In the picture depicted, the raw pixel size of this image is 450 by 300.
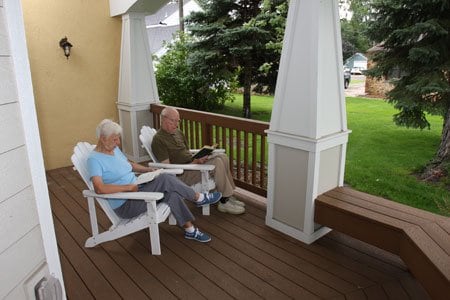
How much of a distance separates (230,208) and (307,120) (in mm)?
1168

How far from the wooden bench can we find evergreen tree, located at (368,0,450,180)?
2875 millimetres

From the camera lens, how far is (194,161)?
3195 mm

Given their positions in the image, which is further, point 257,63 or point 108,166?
point 257,63

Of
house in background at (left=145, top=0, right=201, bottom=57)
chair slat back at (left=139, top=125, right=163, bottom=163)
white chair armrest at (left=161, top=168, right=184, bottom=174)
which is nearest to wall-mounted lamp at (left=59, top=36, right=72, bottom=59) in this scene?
chair slat back at (left=139, top=125, right=163, bottom=163)

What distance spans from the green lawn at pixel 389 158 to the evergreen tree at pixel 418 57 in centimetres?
42

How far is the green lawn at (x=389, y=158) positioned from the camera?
4.43 metres

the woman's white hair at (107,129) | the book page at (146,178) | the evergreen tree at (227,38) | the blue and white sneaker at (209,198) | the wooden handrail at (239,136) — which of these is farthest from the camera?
the evergreen tree at (227,38)

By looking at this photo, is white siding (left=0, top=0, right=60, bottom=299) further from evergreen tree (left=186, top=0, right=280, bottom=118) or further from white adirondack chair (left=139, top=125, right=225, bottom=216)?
evergreen tree (left=186, top=0, right=280, bottom=118)

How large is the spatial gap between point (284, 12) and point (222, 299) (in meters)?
5.96

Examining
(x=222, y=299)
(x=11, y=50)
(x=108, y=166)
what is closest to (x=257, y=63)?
(x=108, y=166)

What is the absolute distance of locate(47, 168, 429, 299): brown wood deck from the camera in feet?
7.13

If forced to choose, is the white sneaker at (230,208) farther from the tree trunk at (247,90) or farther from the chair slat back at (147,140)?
the tree trunk at (247,90)

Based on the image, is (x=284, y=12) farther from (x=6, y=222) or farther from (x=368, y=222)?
(x=6, y=222)

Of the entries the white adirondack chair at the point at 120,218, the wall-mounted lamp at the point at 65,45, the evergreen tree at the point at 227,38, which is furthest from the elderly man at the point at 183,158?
the evergreen tree at the point at 227,38
